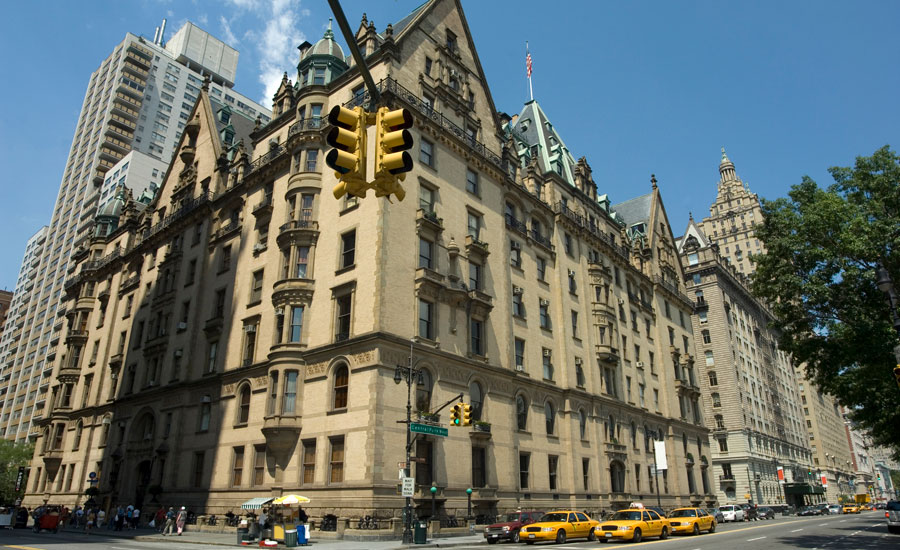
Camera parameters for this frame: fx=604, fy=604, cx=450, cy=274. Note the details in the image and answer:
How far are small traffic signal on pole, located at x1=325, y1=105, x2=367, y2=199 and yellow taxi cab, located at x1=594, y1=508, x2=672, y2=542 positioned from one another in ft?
80.5

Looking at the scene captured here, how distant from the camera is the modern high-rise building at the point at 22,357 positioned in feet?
343

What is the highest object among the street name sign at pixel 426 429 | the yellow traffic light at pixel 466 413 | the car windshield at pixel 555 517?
the yellow traffic light at pixel 466 413

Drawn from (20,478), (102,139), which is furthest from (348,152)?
(102,139)

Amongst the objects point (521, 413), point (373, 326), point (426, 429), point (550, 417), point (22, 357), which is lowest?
point (426, 429)

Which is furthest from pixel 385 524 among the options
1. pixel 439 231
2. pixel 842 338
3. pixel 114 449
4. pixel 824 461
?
pixel 824 461

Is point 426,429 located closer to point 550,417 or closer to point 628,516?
point 628,516

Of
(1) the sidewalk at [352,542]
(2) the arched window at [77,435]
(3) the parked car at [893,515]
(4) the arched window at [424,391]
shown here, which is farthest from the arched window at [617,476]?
(2) the arched window at [77,435]

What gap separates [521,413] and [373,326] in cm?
1469

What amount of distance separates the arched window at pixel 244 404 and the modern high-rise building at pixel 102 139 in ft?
282

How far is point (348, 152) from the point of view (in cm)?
905

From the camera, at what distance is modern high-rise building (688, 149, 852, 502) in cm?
12021

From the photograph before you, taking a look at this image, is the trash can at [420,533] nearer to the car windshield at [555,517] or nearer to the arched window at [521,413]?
the car windshield at [555,517]

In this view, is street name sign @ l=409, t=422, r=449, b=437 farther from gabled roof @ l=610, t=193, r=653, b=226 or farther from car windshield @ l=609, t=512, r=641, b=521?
gabled roof @ l=610, t=193, r=653, b=226

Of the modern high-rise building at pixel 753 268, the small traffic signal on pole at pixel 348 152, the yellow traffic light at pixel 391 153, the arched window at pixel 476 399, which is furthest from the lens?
the modern high-rise building at pixel 753 268
